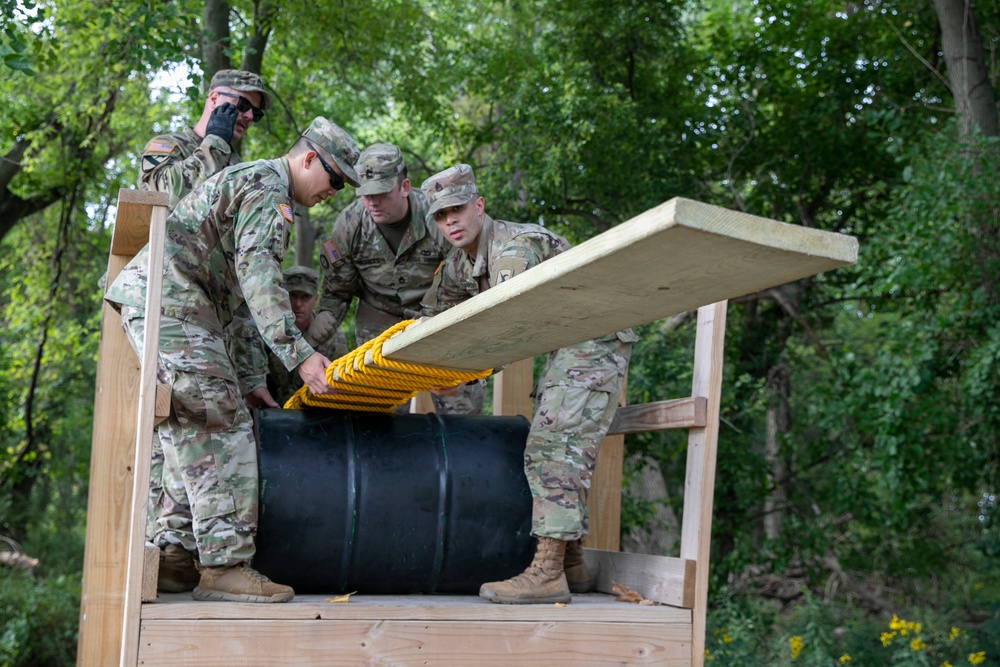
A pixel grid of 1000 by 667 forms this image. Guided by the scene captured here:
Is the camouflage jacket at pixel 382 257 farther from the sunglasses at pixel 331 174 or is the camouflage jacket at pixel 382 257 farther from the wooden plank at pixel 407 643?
the wooden plank at pixel 407 643

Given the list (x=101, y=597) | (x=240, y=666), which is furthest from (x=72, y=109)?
(x=240, y=666)

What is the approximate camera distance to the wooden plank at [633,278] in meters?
2.05

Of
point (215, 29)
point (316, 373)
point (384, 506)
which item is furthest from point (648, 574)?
point (215, 29)

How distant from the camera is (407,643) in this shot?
10.3 feet

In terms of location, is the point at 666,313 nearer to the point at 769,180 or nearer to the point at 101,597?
the point at 101,597

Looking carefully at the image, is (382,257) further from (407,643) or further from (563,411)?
(407,643)

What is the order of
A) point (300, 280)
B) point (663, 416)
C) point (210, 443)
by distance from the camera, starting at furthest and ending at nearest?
1. point (300, 280)
2. point (663, 416)
3. point (210, 443)

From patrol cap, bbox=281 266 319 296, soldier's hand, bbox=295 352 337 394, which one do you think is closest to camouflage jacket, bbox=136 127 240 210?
patrol cap, bbox=281 266 319 296

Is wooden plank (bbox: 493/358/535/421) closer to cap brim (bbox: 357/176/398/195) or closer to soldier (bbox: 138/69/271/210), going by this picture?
cap brim (bbox: 357/176/398/195)

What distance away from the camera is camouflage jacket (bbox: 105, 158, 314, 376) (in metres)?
3.31

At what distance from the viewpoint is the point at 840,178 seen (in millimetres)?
9438

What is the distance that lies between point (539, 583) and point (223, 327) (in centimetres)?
130

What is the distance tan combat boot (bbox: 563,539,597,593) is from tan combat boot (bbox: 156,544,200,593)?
1250 millimetres

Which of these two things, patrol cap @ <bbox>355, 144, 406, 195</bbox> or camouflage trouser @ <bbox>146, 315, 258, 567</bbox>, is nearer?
camouflage trouser @ <bbox>146, 315, 258, 567</bbox>
